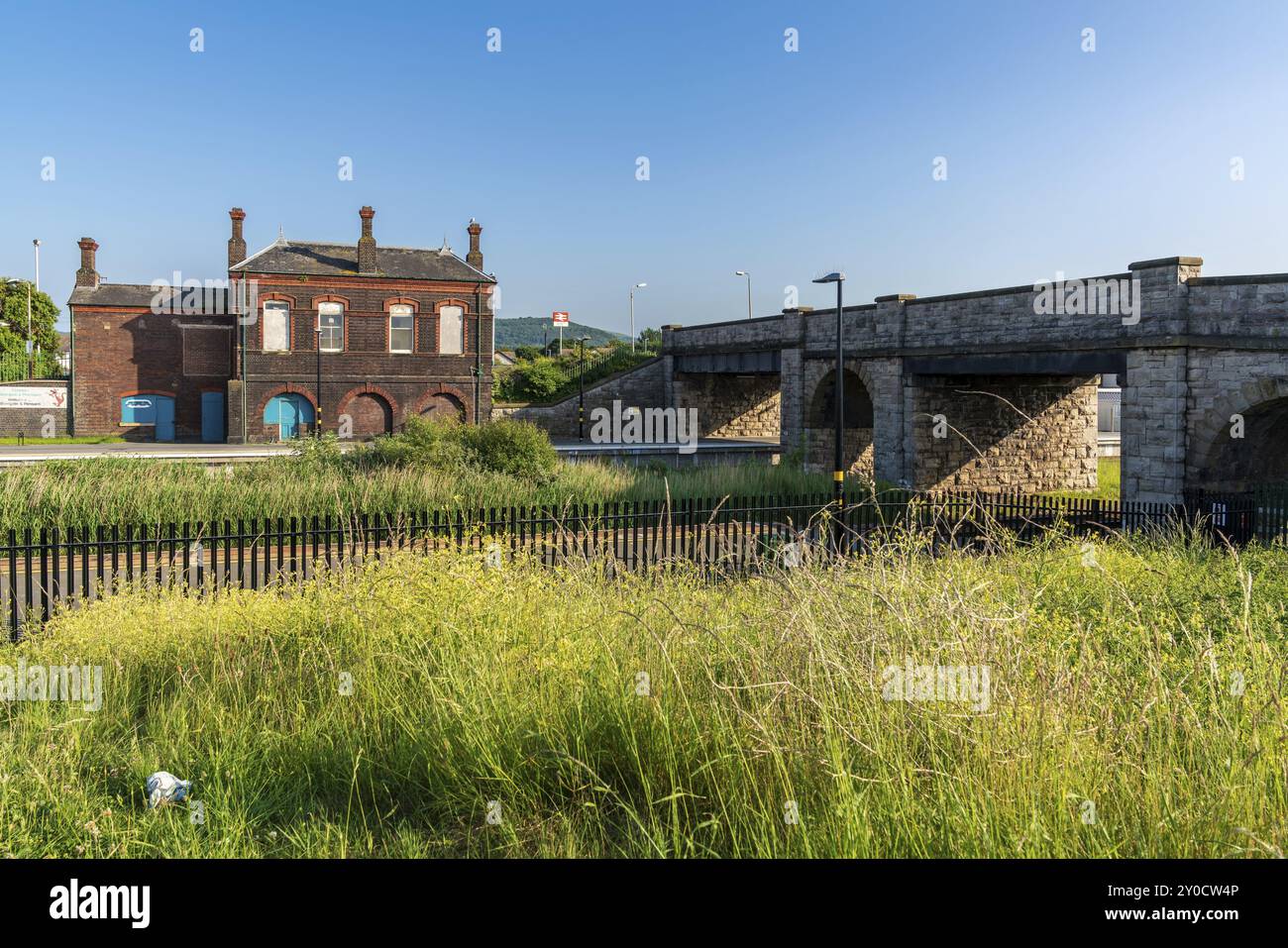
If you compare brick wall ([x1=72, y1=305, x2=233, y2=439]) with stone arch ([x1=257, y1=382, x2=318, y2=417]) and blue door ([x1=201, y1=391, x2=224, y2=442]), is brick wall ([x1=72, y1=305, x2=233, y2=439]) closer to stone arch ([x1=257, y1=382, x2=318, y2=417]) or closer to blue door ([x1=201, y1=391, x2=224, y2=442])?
blue door ([x1=201, y1=391, x2=224, y2=442])

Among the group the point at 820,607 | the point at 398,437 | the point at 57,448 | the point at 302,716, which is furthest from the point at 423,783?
the point at 57,448

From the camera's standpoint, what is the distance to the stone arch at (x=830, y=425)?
119 ft

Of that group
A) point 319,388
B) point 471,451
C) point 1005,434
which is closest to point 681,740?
point 471,451

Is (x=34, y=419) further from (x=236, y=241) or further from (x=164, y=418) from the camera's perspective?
(x=236, y=241)

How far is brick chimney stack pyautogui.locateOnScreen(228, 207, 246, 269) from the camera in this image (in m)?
41.2

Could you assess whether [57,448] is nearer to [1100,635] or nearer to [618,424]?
[618,424]

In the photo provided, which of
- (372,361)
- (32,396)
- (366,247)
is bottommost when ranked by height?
(32,396)

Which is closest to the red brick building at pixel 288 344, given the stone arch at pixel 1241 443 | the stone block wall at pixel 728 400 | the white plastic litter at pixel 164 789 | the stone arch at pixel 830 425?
the stone block wall at pixel 728 400

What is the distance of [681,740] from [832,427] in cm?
3268

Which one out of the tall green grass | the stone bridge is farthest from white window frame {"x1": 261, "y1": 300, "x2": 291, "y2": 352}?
the tall green grass

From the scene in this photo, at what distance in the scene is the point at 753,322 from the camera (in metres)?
40.3

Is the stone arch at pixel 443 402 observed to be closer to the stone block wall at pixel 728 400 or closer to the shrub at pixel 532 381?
the shrub at pixel 532 381

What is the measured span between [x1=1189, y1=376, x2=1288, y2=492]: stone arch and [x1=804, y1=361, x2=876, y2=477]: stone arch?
14.9 meters

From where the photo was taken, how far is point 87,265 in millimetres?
43531
